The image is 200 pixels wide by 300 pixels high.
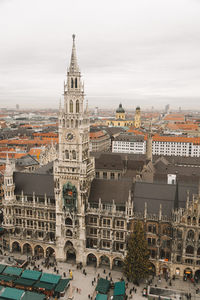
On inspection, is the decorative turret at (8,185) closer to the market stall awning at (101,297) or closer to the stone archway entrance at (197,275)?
the market stall awning at (101,297)

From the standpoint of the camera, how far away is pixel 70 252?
81250mm

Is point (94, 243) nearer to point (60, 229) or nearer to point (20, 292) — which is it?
point (60, 229)

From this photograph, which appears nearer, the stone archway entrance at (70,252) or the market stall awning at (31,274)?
the market stall awning at (31,274)

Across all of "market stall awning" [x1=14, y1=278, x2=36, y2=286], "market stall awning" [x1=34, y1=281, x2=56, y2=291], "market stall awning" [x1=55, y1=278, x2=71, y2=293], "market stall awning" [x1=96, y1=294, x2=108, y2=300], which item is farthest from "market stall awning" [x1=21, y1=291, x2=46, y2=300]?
"market stall awning" [x1=96, y1=294, x2=108, y2=300]

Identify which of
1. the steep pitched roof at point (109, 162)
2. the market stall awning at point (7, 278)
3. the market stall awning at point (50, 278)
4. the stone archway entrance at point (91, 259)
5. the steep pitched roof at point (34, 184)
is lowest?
the stone archway entrance at point (91, 259)

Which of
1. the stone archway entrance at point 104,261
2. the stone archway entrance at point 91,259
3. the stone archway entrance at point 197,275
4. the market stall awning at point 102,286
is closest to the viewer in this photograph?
the market stall awning at point 102,286

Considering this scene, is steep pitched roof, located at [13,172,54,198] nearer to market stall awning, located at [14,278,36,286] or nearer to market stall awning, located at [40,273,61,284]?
market stall awning, located at [40,273,61,284]

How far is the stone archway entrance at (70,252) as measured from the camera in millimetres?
80000

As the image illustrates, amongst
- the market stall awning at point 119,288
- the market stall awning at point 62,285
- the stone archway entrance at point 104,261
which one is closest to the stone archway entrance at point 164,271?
the market stall awning at point 119,288

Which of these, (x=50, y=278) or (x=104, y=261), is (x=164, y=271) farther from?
(x=50, y=278)

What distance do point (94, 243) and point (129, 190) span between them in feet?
59.3

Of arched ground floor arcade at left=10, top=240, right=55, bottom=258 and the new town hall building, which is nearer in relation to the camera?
the new town hall building

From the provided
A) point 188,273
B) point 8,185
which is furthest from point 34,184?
point 188,273

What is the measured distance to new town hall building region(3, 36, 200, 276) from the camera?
72000 millimetres
